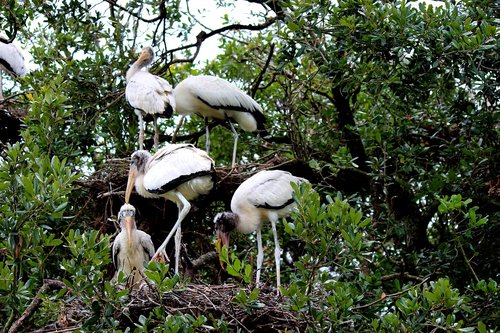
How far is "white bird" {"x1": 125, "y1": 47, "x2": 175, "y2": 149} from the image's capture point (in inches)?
361

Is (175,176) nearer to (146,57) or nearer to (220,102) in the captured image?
(220,102)

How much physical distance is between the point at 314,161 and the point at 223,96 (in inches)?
79.9

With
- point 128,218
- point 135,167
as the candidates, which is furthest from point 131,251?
point 135,167

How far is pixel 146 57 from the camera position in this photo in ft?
32.8

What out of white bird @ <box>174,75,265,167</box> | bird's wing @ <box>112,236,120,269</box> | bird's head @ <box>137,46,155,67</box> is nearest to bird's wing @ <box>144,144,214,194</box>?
bird's wing @ <box>112,236,120,269</box>

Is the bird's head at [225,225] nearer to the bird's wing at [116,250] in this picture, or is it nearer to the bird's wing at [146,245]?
the bird's wing at [146,245]

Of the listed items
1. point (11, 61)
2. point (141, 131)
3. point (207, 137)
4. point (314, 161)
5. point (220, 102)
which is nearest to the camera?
point (314, 161)

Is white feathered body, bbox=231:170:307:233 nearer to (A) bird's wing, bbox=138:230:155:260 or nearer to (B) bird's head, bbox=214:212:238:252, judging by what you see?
(B) bird's head, bbox=214:212:238:252

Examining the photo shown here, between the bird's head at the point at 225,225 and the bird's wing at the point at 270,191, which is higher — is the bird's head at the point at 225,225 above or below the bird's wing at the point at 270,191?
below

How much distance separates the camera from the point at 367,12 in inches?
297

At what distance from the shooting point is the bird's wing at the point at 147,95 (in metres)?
9.17

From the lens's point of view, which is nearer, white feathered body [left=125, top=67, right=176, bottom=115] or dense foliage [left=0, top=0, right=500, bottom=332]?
dense foliage [left=0, top=0, right=500, bottom=332]

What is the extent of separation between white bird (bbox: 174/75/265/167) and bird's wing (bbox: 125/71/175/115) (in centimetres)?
47

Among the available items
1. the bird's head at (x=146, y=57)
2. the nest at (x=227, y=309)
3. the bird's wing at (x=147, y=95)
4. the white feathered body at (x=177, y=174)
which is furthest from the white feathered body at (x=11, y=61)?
the nest at (x=227, y=309)
